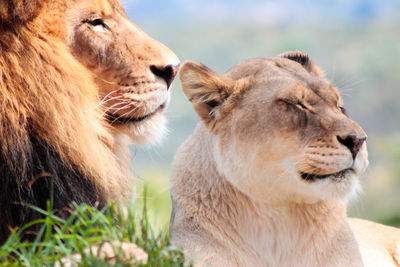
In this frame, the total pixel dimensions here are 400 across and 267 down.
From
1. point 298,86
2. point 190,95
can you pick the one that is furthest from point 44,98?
point 298,86

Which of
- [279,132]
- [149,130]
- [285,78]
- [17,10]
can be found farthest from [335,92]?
[17,10]

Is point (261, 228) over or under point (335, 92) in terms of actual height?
under

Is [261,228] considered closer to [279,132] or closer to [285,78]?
[279,132]

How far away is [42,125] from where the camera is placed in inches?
125

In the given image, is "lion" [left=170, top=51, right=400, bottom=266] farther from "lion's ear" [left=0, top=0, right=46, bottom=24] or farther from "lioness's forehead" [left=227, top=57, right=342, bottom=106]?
"lion's ear" [left=0, top=0, right=46, bottom=24]

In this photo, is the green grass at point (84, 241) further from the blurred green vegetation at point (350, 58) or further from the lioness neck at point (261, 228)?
the blurred green vegetation at point (350, 58)

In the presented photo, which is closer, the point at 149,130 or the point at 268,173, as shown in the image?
the point at 268,173

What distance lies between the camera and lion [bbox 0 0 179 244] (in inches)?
121

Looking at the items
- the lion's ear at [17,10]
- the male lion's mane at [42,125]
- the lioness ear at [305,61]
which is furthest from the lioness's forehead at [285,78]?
the lion's ear at [17,10]

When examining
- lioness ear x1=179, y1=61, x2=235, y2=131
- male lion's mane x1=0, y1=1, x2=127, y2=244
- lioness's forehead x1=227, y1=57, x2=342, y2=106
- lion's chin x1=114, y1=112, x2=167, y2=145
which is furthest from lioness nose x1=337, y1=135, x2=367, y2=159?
male lion's mane x1=0, y1=1, x2=127, y2=244

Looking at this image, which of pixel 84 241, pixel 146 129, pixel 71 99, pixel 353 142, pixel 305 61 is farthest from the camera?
pixel 305 61

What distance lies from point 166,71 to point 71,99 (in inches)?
20.0

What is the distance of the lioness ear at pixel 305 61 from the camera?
12.4 ft

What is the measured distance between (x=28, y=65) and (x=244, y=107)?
1076 mm
